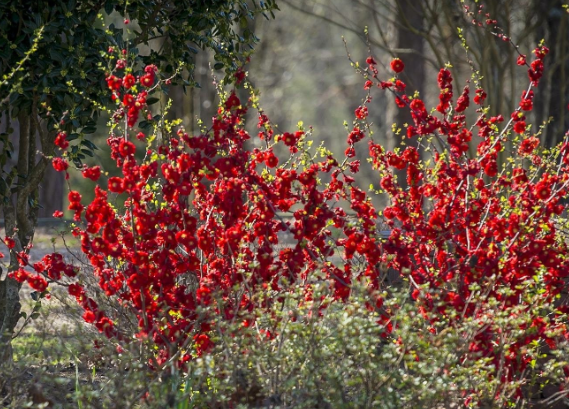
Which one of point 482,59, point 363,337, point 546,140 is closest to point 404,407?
point 363,337

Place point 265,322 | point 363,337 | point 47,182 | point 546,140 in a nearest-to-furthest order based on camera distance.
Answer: point 363,337
point 265,322
point 546,140
point 47,182

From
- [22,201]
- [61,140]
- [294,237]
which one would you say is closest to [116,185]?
[61,140]

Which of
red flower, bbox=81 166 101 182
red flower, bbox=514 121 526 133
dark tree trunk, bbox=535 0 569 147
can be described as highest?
dark tree trunk, bbox=535 0 569 147

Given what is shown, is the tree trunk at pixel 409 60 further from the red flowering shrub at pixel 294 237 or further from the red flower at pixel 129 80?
the red flower at pixel 129 80

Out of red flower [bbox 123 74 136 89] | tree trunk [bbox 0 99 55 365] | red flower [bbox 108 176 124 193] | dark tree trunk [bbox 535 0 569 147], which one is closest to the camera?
red flower [bbox 108 176 124 193]

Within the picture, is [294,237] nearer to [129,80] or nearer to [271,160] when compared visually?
[271,160]

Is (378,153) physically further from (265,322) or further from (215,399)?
(215,399)

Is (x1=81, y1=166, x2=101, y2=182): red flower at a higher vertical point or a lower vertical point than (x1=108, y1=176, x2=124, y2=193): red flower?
higher

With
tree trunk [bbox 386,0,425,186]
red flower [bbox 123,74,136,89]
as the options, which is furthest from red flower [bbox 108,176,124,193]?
tree trunk [bbox 386,0,425,186]

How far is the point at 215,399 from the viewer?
3.28 metres

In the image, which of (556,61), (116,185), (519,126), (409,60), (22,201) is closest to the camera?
(116,185)

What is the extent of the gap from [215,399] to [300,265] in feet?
2.31

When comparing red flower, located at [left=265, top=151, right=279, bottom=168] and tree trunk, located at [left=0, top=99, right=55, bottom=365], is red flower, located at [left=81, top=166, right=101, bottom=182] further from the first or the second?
tree trunk, located at [left=0, top=99, right=55, bottom=365]

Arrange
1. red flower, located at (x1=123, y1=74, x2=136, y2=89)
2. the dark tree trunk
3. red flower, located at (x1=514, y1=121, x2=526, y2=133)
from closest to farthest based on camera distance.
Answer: red flower, located at (x1=123, y1=74, x2=136, y2=89)
red flower, located at (x1=514, y1=121, x2=526, y2=133)
the dark tree trunk
